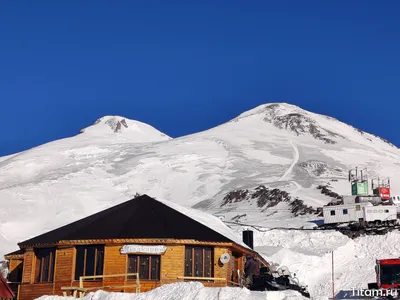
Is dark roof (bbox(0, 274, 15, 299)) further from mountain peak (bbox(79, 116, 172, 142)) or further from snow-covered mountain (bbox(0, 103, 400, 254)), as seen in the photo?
mountain peak (bbox(79, 116, 172, 142))

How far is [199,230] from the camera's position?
29891 mm

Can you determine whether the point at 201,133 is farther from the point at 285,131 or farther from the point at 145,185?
the point at 145,185

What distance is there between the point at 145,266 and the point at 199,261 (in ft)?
7.14

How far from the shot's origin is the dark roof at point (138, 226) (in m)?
29.3

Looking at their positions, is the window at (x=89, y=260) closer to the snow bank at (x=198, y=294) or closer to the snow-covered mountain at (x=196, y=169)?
the snow bank at (x=198, y=294)

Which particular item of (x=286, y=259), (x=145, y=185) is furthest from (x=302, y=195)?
(x=286, y=259)

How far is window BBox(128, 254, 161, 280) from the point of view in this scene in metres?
28.8

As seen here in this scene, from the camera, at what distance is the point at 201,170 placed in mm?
99750

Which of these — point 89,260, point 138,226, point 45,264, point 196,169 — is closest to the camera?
point 89,260

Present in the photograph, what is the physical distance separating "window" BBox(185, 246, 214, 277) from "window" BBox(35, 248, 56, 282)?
18.3 ft

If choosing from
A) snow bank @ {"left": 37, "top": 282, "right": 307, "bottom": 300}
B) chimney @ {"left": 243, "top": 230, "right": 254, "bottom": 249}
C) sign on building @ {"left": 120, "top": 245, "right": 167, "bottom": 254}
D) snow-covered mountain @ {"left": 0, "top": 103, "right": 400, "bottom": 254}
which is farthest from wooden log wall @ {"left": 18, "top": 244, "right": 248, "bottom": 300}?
snow-covered mountain @ {"left": 0, "top": 103, "right": 400, "bottom": 254}

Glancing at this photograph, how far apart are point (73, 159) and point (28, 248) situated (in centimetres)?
8280

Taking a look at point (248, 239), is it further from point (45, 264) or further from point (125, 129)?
point (125, 129)

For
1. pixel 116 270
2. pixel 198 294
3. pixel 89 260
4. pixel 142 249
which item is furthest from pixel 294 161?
pixel 198 294
